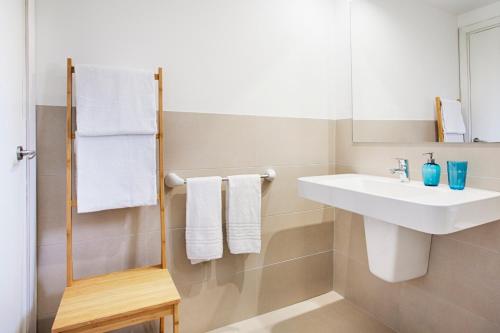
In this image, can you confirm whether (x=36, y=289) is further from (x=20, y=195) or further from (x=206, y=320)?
(x=206, y=320)

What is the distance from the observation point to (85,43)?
133cm

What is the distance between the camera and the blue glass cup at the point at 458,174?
1294mm

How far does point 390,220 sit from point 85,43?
1.49 meters

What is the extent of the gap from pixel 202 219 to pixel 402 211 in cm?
91

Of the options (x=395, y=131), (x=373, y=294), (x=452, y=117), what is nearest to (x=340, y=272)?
(x=373, y=294)

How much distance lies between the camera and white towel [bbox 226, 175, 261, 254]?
1.61 m

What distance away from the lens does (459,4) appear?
1400 mm

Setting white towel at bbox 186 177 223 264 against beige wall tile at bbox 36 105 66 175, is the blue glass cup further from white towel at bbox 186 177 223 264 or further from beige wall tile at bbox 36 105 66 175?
beige wall tile at bbox 36 105 66 175

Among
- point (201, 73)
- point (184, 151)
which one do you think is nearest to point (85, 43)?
point (201, 73)

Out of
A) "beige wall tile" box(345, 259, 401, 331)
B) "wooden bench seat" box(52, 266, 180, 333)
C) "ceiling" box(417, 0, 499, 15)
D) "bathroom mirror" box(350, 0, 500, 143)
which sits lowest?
"beige wall tile" box(345, 259, 401, 331)

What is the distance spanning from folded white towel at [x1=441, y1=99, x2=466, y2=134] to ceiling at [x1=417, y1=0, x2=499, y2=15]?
414 mm

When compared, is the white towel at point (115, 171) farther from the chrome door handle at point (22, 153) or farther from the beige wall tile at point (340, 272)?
the beige wall tile at point (340, 272)

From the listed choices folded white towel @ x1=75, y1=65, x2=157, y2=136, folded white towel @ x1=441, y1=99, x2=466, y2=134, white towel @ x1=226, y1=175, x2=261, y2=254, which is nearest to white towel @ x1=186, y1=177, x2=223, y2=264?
white towel @ x1=226, y1=175, x2=261, y2=254

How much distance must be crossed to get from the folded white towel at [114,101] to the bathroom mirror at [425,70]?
127 cm
